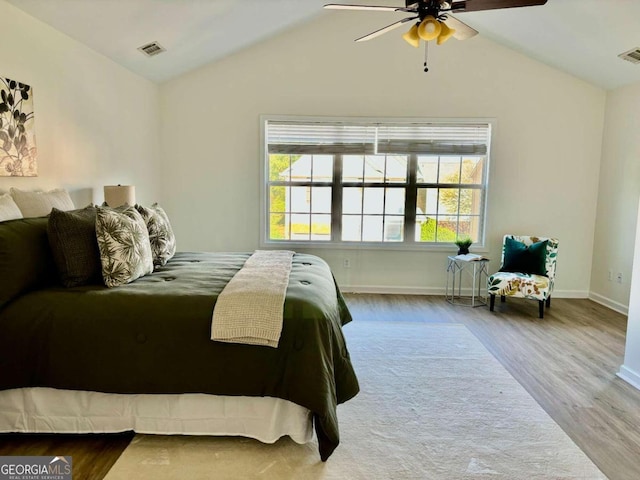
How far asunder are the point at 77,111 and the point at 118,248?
1.74 metres

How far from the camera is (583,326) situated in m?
4.20

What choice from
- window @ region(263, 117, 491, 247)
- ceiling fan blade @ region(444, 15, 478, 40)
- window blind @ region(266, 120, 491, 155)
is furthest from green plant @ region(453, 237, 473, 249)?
ceiling fan blade @ region(444, 15, 478, 40)

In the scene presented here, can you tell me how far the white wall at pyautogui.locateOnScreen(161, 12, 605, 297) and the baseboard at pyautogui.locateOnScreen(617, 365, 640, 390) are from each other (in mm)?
2343

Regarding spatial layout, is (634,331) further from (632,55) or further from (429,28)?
(632,55)

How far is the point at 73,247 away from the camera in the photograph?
2314 millimetres

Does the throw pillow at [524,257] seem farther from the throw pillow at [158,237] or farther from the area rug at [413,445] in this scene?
the throw pillow at [158,237]

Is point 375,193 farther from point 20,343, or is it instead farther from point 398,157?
point 20,343

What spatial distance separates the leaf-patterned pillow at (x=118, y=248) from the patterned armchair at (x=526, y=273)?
3.58 meters

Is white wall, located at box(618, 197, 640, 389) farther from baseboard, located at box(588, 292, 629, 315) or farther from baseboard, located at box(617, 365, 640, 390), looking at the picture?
baseboard, located at box(588, 292, 629, 315)

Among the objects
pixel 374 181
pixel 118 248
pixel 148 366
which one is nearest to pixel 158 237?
pixel 118 248

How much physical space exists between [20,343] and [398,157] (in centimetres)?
424

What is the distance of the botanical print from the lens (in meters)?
2.67

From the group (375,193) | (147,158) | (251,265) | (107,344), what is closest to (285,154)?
(375,193)

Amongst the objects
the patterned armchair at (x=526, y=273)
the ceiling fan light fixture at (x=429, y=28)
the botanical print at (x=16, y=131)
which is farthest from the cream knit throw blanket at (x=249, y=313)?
the patterned armchair at (x=526, y=273)
